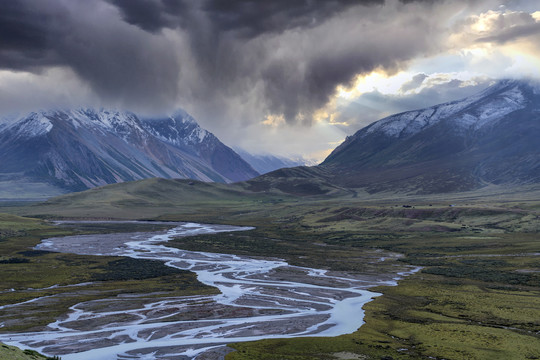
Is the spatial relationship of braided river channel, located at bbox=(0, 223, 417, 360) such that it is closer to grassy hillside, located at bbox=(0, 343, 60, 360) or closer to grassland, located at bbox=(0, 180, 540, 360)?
grassland, located at bbox=(0, 180, 540, 360)

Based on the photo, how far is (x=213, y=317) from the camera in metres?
77.2

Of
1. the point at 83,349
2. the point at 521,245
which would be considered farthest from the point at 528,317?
the point at 521,245

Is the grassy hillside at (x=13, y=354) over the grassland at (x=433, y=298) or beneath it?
over

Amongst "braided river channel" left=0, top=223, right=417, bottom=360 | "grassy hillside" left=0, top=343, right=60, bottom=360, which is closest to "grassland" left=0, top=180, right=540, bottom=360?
"braided river channel" left=0, top=223, right=417, bottom=360

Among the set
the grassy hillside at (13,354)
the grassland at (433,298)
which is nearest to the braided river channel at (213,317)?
the grassland at (433,298)

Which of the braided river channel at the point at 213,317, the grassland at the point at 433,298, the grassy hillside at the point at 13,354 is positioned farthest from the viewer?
the braided river channel at the point at 213,317

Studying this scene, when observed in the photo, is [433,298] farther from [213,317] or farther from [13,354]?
[13,354]

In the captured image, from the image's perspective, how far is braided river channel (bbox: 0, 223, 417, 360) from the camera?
62062 millimetres

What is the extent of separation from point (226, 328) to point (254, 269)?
56444 millimetres

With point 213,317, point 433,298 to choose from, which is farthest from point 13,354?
point 433,298

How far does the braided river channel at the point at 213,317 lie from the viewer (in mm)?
62062

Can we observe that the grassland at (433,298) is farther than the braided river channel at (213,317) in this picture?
No

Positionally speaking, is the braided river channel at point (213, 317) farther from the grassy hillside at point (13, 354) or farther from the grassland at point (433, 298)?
the grassy hillside at point (13, 354)

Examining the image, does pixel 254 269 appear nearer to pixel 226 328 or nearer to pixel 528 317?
pixel 226 328
